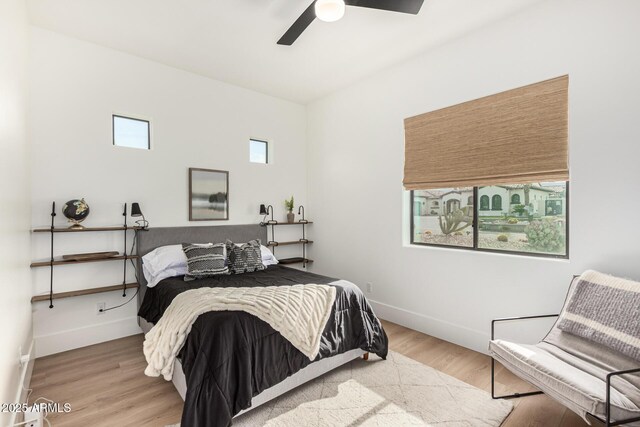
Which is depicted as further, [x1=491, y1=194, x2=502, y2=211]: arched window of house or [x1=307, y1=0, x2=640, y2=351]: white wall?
Answer: [x1=491, y1=194, x2=502, y2=211]: arched window of house

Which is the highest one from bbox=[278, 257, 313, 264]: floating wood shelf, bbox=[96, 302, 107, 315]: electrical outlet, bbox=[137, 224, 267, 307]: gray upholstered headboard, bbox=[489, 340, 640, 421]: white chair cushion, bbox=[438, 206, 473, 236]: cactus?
bbox=[438, 206, 473, 236]: cactus

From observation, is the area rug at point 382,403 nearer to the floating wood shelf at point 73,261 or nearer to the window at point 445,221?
the window at point 445,221

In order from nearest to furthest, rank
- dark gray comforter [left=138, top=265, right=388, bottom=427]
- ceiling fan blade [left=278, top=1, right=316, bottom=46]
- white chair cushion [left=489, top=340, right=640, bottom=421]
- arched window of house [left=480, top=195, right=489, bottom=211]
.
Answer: white chair cushion [left=489, top=340, right=640, bottom=421]
dark gray comforter [left=138, top=265, right=388, bottom=427]
ceiling fan blade [left=278, top=1, right=316, bottom=46]
arched window of house [left=480, top=195, right=489, bottom=211]

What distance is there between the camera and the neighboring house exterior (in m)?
2.77

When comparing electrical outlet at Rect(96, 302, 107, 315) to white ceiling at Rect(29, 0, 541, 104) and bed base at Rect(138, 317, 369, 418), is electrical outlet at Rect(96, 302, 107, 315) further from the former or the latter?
white ceiling at Rect(29, 0, 541, 104)

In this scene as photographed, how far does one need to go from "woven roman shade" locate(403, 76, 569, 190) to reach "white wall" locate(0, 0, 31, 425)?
11.2 feet

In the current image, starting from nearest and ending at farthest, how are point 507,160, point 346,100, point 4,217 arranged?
point 4,217, point 507,160, point 346,100

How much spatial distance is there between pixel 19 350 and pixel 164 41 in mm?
3000

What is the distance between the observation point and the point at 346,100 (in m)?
4.46

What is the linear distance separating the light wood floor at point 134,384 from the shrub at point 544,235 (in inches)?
46.1

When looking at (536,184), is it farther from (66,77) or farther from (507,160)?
(66,77)

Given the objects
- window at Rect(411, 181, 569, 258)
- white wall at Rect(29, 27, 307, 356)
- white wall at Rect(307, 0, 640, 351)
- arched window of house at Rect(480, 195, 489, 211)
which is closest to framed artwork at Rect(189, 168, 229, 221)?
white wall at Rect(29, 27, 307, 356)

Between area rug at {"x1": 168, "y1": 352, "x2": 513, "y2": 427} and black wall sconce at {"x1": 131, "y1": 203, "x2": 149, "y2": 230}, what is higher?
black wall sconce at {"x1": 131, "y1": 203, "x2": 149, "y2": 230}

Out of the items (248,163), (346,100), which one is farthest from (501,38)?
(248,163)
